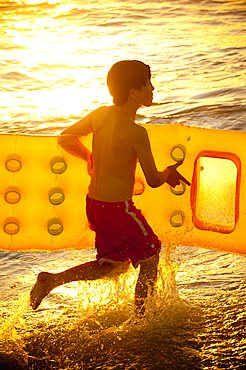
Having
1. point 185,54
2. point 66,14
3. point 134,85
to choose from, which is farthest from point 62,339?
point 66,14

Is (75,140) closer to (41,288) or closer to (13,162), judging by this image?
(13,162)

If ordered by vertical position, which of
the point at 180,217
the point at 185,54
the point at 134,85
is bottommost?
the point at 180,217

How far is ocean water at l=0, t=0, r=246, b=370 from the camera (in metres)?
2.50

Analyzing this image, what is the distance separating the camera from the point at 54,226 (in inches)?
128

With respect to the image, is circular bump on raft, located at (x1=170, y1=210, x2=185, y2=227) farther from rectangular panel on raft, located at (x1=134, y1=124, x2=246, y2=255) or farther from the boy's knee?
the boy's knee

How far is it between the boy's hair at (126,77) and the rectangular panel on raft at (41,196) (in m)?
0.83

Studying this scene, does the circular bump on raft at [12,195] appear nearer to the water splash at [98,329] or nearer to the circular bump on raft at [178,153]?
the water splash at [98,329]

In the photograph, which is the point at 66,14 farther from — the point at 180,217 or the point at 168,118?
the point at 180,217

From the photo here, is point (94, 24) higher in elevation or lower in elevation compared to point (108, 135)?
higher

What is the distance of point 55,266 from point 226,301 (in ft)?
4.26

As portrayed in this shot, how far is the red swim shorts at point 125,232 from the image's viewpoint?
2512 mm

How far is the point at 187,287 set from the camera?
3160 millimetres

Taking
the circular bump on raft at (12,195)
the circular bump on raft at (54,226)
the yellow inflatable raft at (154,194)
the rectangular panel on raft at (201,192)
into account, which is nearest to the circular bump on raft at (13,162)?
the yellow inflatable raft at (154,194)

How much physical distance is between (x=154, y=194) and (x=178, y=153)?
33 centimetres
